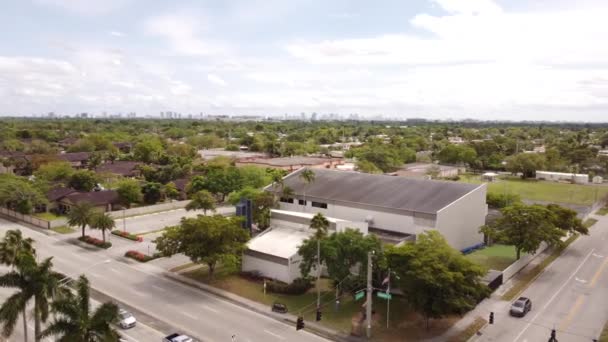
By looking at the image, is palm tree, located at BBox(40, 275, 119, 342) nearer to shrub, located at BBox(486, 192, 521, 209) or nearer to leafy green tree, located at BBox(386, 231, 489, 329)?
leafy green tree, located at BBox(386, 231, 489, 329)

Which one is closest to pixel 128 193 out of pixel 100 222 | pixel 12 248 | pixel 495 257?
pixel 100 222

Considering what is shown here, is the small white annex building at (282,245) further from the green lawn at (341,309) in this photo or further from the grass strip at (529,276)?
the grass strip at (529,276)

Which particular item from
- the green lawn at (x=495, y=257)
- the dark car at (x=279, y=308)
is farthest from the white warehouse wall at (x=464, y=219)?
the dark car at (x=279, y=308)

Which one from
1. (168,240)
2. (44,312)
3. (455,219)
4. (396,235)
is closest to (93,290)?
(168,240)

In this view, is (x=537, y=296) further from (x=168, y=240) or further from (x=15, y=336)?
(x=15, y=336)

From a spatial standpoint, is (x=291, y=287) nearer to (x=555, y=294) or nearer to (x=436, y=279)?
(x=436, y=279)

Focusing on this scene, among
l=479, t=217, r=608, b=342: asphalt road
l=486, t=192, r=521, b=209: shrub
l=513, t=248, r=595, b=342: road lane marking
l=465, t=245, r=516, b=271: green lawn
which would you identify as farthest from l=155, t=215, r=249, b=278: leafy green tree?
l=486, t=192, r=521, b=209: shrub
